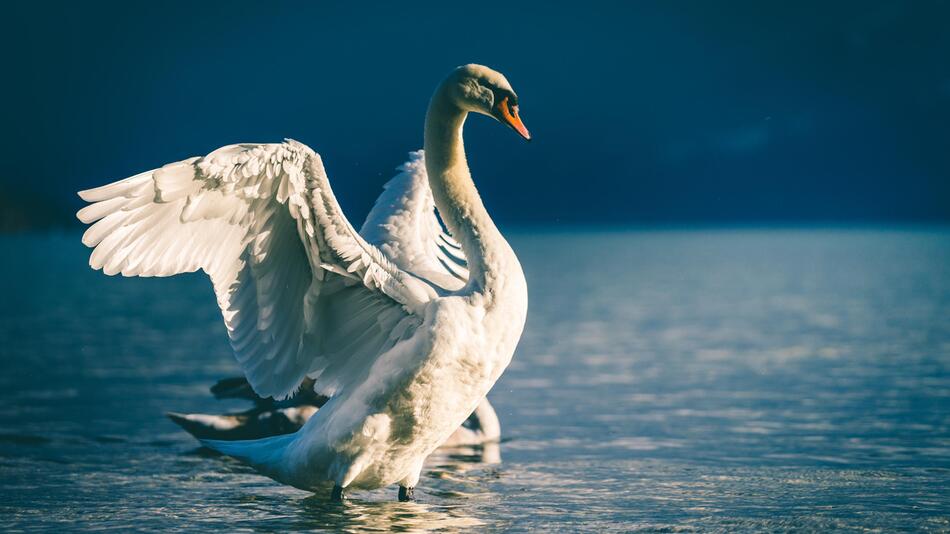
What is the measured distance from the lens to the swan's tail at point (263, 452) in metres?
8.66

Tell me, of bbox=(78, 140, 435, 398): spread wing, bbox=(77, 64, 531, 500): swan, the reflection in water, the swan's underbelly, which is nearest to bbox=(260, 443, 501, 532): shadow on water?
the reflection in water

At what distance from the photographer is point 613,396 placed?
15344 mm

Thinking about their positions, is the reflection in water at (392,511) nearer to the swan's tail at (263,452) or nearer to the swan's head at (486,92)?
the swan's tail at (263,452)

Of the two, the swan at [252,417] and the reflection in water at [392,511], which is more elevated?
the swan at [252,417]

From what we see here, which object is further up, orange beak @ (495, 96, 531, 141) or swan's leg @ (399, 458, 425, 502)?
orange beak @ (495, 96, 531, 141)

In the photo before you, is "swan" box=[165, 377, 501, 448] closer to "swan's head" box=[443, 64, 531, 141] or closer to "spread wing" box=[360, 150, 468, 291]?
"spread wing" box=[360, 150, 468, 291]

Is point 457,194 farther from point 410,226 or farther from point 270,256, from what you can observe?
point 410,226

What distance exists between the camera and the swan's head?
327 inches

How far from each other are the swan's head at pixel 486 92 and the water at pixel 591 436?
8.64ft

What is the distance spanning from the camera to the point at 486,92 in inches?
328

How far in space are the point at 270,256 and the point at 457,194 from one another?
4.14ft

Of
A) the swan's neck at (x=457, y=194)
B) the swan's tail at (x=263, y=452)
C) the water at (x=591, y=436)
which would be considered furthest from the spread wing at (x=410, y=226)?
the water at (x=591, y=436)

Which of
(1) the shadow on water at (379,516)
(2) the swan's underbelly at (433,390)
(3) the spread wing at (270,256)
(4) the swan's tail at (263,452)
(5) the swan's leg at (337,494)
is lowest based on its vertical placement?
(1) the shadow on water at (379,516)

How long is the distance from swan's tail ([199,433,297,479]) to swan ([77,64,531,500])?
0.01 m
